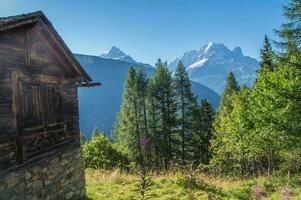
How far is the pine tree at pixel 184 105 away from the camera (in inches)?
1471

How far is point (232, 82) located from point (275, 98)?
3103 cm

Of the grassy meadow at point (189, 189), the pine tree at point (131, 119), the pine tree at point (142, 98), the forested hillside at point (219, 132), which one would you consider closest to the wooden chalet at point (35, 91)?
the grassy meadow at point (189, 189)

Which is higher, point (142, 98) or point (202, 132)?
point (142, 98)

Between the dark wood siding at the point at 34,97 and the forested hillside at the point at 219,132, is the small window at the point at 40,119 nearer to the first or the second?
the dark wood siding at the point at 34,97

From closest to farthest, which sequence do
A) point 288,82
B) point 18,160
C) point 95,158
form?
point 18,160
point 288,82
point 95,158

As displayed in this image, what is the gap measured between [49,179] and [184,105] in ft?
98.0

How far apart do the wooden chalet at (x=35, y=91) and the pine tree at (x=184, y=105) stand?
2717 cm

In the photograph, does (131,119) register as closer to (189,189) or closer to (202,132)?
(202,132)

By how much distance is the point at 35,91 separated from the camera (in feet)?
28.0

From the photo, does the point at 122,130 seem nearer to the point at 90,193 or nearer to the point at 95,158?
the point at 95,158

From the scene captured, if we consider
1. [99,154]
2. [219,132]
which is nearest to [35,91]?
[99,154]

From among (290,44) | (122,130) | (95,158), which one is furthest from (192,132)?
(290,44)

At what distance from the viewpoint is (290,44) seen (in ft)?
54.1

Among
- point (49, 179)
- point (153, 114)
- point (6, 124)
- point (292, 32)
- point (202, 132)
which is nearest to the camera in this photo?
point (6, 124)
